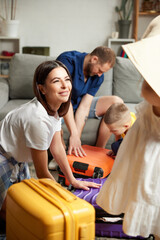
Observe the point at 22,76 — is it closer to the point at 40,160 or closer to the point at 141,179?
the point at 40,160

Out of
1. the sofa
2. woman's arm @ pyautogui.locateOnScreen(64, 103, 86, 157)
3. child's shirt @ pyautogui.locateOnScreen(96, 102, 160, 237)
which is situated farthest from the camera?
the sofa

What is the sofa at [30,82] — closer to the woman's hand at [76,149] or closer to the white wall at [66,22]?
the woman's hand at [76,149]

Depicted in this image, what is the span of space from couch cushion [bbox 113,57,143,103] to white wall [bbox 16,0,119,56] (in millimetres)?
1346

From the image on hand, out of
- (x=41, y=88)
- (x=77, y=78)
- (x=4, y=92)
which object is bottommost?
(x=4, y=92)

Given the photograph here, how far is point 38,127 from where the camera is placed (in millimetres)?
1347

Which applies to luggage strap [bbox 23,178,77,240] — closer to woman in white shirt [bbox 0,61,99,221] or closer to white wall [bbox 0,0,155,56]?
woman in white shirt [bbox 0,61,99,221]

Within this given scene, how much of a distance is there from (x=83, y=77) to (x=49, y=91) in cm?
94

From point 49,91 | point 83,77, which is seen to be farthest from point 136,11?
point 49,91

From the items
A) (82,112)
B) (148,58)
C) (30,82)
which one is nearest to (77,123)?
(82,112)

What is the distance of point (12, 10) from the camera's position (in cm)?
411

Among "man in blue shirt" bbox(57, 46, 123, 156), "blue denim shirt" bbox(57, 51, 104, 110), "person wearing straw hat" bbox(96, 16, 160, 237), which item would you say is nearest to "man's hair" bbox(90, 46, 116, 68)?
"man in blue shirt" bbox(57, 46, 123, 156)

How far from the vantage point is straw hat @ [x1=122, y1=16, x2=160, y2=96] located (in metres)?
0.83

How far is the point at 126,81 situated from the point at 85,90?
68cm

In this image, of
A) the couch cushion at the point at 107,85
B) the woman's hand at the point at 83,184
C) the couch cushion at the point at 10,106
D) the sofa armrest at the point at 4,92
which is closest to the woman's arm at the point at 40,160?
the woman's hand at the point at 83,184
